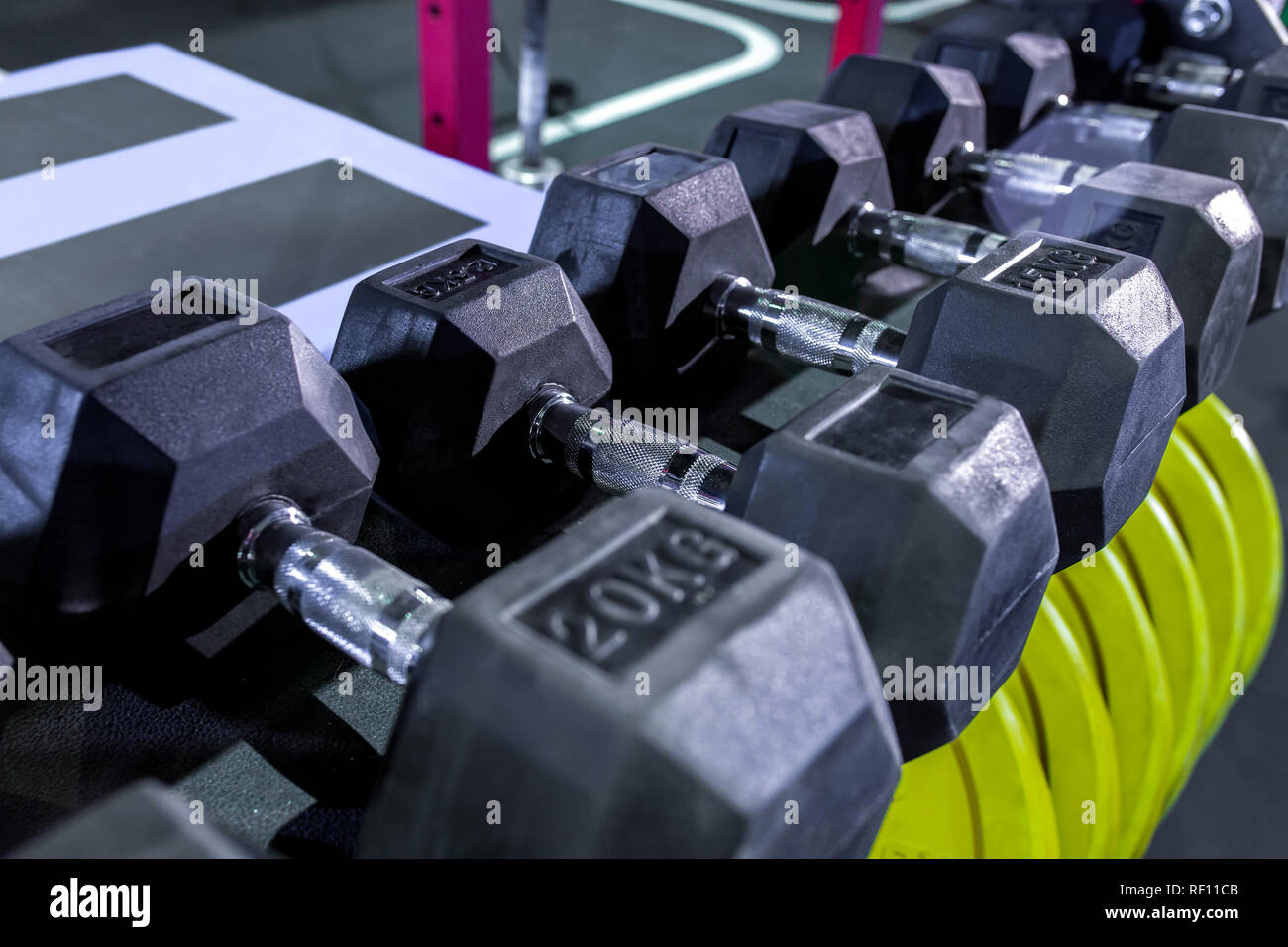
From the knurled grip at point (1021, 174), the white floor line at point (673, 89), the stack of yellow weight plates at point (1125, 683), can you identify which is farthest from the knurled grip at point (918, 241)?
the white floor line at point (673, 89)

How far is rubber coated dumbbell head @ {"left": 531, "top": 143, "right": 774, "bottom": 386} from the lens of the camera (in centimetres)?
81

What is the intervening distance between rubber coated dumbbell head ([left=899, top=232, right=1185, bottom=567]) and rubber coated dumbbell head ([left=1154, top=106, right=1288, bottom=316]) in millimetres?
356

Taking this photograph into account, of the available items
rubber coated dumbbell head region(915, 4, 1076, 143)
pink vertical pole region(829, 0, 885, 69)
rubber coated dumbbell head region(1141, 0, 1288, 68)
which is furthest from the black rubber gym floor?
rubber coated dumbbell head region(915, 4, 1076, 143)

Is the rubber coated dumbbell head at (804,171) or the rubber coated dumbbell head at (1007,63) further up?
the rubber coated dumbbell head at (1007,63)

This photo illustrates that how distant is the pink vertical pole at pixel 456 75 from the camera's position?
1275 millimetres

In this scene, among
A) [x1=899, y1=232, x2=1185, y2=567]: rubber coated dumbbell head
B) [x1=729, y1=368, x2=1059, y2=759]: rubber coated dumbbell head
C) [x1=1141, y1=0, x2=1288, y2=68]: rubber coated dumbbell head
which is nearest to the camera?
[x1=729, y1=368, x2=1059, y2=759]: rubber coated dumbbell head

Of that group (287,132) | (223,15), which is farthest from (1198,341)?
(223,15)

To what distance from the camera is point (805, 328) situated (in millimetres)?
825

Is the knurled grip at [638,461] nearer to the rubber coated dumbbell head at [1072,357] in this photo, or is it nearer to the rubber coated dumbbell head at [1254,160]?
the rubber coated dumbbell head at [1072,357]

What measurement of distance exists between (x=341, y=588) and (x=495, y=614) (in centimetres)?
18

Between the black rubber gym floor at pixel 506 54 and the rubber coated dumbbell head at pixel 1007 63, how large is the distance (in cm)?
73

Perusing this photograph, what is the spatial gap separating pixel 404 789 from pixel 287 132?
101cm

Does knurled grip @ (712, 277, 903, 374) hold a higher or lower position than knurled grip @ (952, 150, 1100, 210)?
lower

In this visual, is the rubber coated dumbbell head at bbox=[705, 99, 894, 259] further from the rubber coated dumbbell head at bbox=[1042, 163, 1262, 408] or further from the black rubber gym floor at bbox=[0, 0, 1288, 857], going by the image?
the black rubber gym floor at bbox=[0, 0, 1288, 857]
